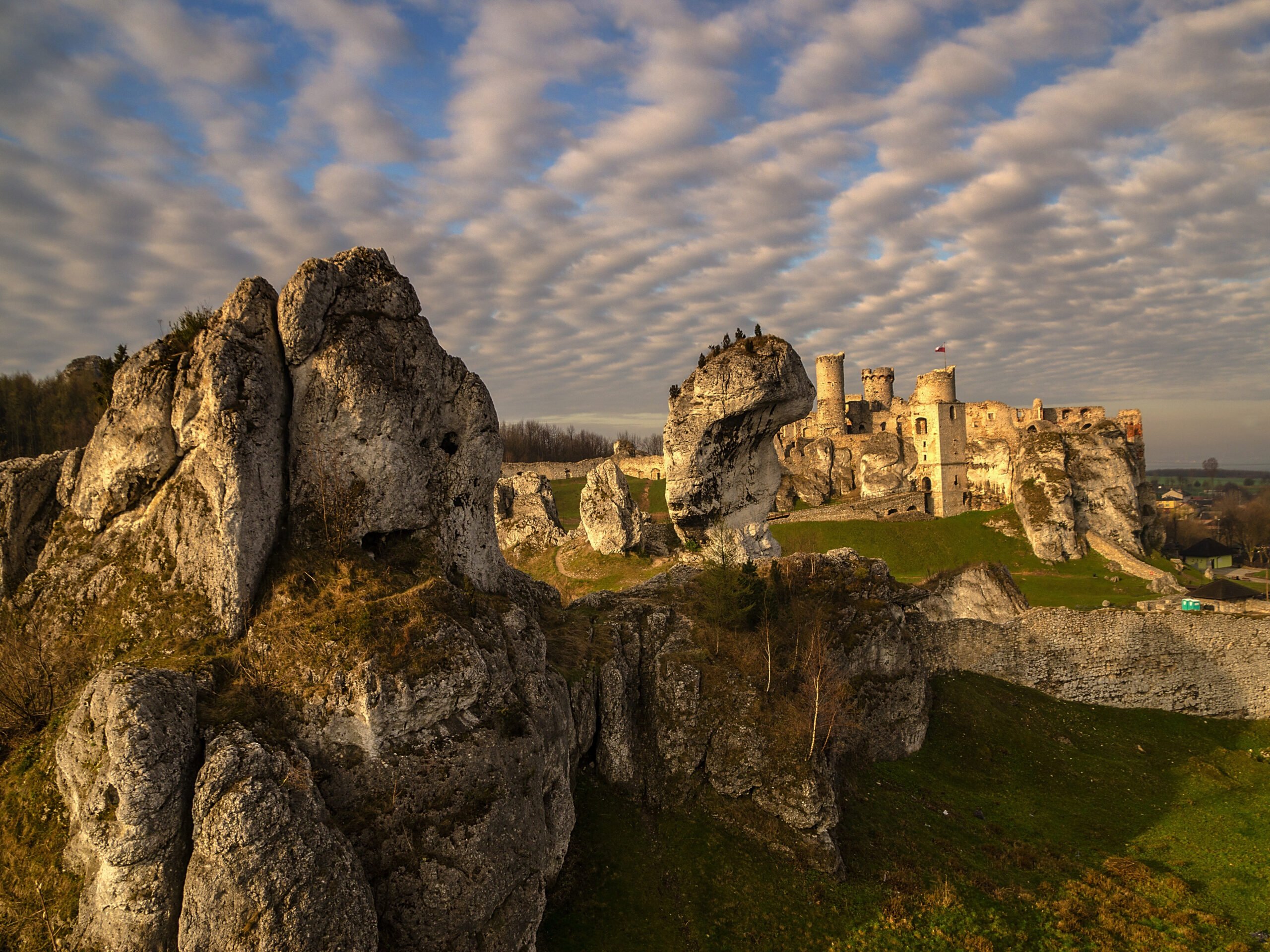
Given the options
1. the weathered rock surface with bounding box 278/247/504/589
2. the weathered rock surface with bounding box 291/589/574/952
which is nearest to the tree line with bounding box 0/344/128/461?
the weathered rock surface with bounding box 278/247/504/589

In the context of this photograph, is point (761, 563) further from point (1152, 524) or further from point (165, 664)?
point (1152, 524)

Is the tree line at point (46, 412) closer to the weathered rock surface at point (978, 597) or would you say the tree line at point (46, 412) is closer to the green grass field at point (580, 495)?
the green grass field at point (580, 495)

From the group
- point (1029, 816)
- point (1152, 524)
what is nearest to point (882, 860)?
point (1029, 816)

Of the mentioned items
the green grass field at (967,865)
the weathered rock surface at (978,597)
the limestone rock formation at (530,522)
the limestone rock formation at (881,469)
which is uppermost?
the limestone rock formation at (881,469)

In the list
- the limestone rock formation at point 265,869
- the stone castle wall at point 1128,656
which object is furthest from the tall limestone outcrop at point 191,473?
the stone castle wall at point 1128,656

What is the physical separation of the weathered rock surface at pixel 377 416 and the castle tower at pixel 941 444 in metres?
69.4

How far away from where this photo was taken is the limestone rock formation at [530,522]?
157 ft

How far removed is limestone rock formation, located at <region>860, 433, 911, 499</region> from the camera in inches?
2958

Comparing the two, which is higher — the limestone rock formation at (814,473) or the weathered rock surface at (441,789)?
the limestone rock formation at (814,473)

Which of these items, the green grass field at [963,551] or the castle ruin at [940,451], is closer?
the green grass field at [963,551]

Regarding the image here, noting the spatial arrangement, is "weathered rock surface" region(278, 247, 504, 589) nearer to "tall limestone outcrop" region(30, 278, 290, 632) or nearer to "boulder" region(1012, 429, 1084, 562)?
"tall limestone outcrop" region(30, 278, 290, 632)

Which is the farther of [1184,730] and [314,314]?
[1184,730]

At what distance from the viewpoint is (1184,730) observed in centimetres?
3200

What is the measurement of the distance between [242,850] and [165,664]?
4910 millimetres
